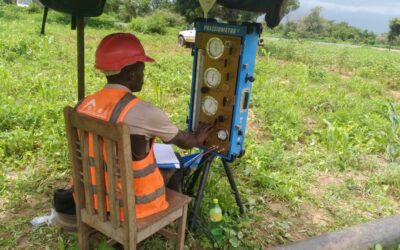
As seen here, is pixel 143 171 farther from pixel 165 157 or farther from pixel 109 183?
pixel 165 157

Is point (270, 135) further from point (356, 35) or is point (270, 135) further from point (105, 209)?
point (356, 35)

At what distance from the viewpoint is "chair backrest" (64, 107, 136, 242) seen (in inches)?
76.4

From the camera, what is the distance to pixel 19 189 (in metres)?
3.39

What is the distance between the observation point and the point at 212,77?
109 inches

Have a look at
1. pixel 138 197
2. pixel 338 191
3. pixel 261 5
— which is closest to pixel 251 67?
pixel 261 5

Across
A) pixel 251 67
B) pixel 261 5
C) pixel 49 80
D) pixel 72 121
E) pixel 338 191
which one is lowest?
pixel 338 191

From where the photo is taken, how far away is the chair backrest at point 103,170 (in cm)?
194

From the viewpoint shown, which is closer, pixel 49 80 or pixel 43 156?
pixel 43 156

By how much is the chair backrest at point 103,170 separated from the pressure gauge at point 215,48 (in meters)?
1.09

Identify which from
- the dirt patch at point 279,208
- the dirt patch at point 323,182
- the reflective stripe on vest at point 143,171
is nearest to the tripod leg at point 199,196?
the reflective stripe on vest at point 143,171

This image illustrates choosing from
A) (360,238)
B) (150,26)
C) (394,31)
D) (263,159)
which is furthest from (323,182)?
(394,31)

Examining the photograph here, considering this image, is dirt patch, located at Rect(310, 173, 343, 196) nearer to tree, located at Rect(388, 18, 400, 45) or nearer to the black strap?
the black strap

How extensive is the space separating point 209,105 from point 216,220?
0.87 metres

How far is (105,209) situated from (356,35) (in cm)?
4506
